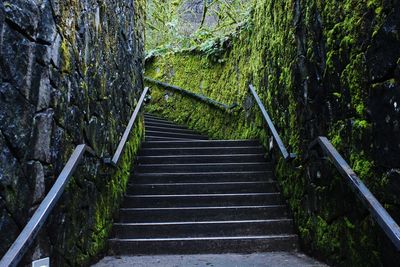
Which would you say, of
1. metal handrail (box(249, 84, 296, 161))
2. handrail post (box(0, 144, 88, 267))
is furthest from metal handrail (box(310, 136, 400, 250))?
handrail post (box(0, 144, 88, 267))

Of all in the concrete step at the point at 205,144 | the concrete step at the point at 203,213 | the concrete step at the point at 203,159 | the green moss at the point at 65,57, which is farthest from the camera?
the concrete step at the point at 205,144

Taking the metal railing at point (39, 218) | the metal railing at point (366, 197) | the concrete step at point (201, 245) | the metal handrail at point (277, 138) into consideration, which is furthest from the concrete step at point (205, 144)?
the metal railing at point (39, 218)

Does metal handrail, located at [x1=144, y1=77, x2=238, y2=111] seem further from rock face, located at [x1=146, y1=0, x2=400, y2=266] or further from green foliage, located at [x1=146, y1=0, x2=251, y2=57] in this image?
rock face, located at [x1=146, y1=0, x2=400, y2=266]

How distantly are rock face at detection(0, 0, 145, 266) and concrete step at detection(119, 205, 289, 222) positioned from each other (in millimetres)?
290

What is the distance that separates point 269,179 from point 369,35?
8.61ft

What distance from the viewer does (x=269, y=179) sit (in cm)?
466

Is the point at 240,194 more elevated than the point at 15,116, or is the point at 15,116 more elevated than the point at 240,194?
the point at 15,116

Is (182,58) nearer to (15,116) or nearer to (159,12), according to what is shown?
(159,12)

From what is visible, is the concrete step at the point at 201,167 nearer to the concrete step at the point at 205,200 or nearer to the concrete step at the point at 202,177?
the concrete step at the point at 202,177

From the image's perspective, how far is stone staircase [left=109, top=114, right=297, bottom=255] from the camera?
3533mm

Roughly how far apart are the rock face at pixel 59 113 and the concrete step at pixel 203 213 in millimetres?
290

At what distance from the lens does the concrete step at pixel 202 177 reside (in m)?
4.69

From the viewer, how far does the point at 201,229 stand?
374 centimetres

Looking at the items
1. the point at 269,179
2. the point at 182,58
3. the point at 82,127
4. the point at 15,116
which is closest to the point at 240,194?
the point at 269,179
